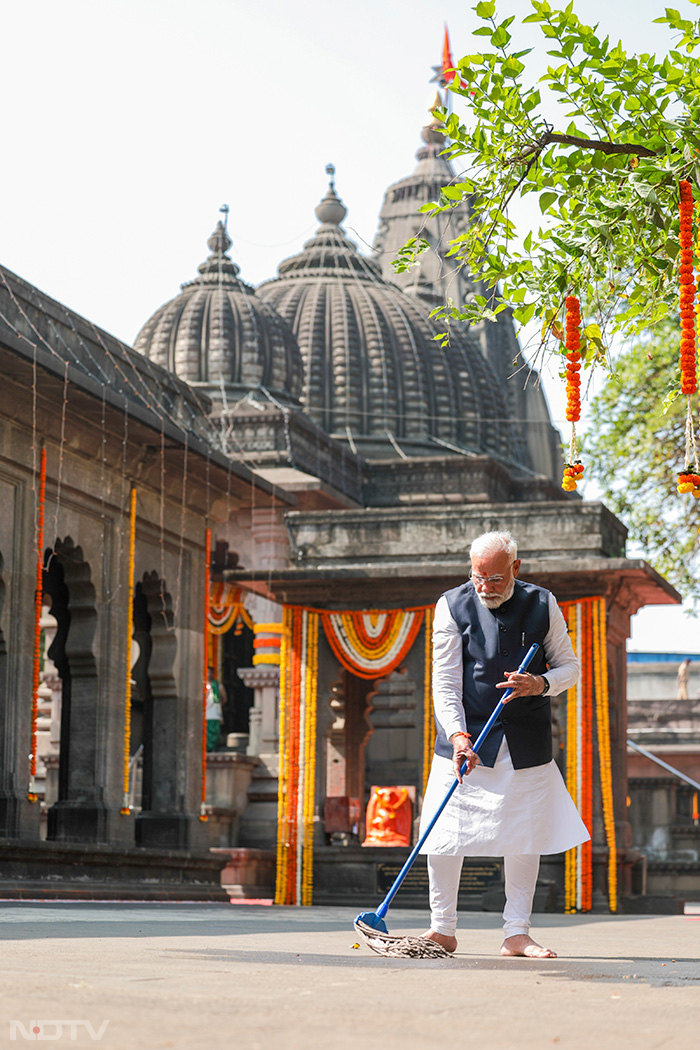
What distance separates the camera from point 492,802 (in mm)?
6480

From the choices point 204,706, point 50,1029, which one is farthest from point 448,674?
point 204,706

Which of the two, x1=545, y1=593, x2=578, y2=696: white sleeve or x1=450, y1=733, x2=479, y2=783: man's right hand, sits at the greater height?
x1=545, y1=593, x2=578, y2=696: white sleeve

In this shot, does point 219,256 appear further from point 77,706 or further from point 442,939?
point 442,939

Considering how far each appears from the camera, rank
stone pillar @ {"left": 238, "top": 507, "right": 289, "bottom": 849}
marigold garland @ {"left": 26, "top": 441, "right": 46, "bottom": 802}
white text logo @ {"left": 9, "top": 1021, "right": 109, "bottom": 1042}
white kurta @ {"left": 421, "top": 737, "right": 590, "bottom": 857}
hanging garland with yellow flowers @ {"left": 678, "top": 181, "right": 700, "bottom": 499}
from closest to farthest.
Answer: white text logo @ {"left": 9, "top": 1021, "right": 109, "bottom": 1042} → white kurta @ {"left": 421, "top": 737, "right": 590, "bottom": 857} → hanging garland with yellow flowers @ {"left": 678, "top": 181, "right": 700, "bottom": 499} → marigold garland @ {"left": 26, "top": 441, "right": 46, "bottom": 802} → stone pillar @ {"left": 238, "top": 507, "right": 289, "bottom": 849}

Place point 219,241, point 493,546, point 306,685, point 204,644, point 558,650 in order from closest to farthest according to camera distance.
Result: point 493,546 → point 558,650 → point 306,685 → point 204,644 → point 219,241

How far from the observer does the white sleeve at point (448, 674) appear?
6.57m

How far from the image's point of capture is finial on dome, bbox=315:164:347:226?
42.6m

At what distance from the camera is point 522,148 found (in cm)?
851

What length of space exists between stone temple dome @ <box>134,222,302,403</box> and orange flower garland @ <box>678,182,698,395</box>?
25481 millimetres

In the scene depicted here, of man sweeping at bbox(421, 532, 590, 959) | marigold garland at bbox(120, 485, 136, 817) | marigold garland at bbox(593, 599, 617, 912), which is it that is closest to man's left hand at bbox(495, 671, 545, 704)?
man sweeping at bbox(421, 532, 590, 959)

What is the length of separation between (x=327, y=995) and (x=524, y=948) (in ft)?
7.44

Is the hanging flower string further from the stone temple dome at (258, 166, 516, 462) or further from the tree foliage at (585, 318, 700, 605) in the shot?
the stone temple dome at (258, 166, 516, 462)

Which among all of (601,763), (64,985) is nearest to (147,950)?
(64,985)

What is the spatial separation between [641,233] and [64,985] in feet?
18.4
